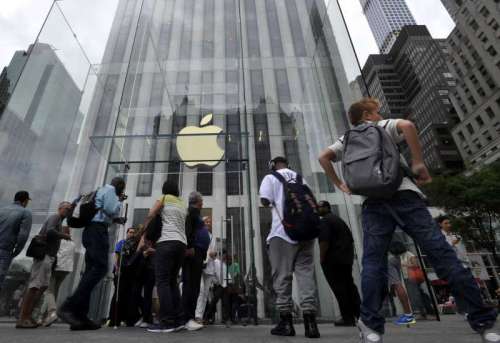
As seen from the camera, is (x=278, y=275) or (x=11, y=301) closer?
(x=278, y=275)

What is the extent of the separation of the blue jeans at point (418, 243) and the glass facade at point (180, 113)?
3.28m

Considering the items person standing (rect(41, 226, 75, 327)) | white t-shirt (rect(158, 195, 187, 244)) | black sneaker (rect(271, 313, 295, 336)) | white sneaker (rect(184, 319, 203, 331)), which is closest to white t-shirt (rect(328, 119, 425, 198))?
black sneaker (rect(271, 313, 295, 336))

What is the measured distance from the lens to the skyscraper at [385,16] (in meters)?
164

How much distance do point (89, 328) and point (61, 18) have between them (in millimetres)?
7567

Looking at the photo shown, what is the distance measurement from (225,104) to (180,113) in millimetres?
1239

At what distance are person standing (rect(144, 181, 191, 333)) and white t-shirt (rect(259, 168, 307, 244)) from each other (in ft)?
3.29

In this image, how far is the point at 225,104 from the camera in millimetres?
8234

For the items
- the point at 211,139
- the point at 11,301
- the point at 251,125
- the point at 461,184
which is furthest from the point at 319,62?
the point at 461,184

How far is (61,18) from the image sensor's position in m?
7.47

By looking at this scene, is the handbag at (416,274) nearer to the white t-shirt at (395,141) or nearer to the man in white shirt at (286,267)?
the man in white shirt at (286,267)

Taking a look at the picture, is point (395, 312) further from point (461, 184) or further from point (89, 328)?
point (461, 184)

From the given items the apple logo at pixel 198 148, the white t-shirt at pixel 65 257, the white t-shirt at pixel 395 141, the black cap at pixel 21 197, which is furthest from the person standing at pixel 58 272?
the white t-shirt at pixel 395 141

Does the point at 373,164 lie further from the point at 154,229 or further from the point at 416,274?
the point at 416,274

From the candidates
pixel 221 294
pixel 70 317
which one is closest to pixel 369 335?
pixel 70 317
